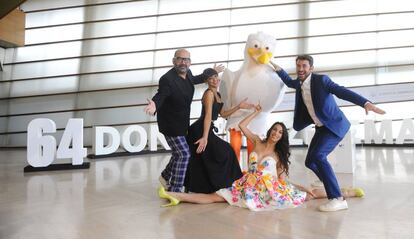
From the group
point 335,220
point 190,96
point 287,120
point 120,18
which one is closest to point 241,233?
point 335,220

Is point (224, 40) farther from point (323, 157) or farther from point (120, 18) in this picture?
point (323, 157)

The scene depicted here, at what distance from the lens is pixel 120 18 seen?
41.1 feet

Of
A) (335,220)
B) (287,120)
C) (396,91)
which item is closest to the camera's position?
(335,220)

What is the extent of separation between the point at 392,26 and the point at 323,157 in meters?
10.3

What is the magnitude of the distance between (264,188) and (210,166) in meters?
0.57

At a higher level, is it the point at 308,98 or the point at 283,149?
the point at 308,98

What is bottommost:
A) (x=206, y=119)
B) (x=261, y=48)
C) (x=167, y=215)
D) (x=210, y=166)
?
(x=167, y=215)

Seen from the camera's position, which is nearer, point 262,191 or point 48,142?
point 262,191

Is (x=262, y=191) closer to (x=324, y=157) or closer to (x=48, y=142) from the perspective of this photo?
(x=324, y=157)

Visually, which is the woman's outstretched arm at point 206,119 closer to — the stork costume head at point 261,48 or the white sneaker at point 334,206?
the stork costume head at point 261,48

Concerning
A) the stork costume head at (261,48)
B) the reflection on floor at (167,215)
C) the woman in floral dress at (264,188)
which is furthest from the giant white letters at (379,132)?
the stork costume head at (261,48)

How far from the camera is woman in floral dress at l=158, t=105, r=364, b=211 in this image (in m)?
3.41

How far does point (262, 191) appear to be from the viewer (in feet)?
11.4

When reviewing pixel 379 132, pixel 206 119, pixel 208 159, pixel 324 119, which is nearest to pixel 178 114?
pixel 206 119
